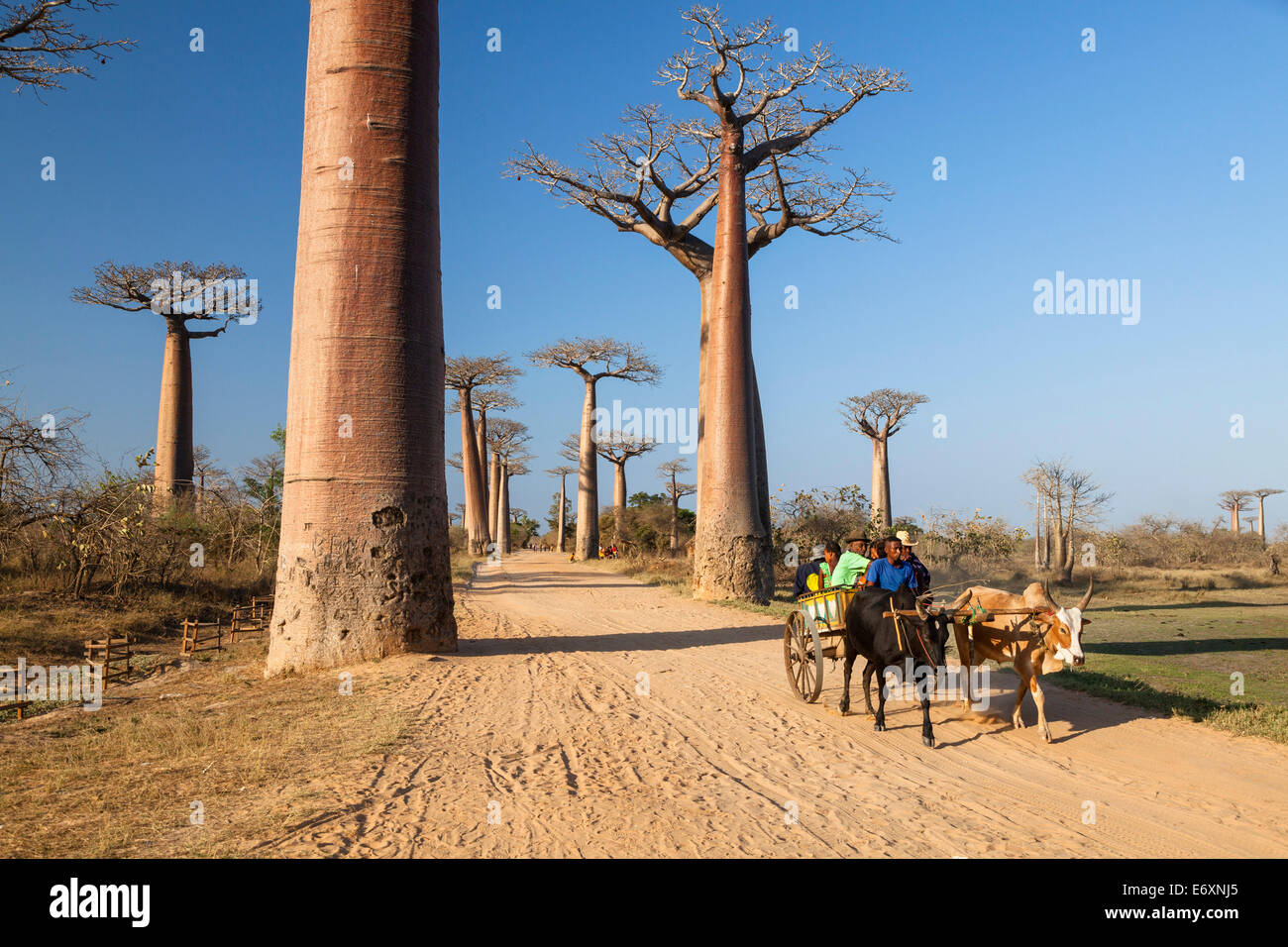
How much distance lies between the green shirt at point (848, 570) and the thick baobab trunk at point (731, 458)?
23.5 feet

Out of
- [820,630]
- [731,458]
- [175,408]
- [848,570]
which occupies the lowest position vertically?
[820,630]

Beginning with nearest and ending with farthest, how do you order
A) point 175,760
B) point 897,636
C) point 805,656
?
point 175,760
point 897,636
point 805,656

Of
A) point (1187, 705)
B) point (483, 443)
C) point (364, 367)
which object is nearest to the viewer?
point (1187, 705)

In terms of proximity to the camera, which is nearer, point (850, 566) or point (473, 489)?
point (850, 566)

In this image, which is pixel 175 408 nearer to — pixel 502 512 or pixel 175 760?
pixel 175 760

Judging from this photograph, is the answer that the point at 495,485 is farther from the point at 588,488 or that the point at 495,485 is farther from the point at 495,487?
the point at 588,488

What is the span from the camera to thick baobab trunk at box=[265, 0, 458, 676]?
767 cm

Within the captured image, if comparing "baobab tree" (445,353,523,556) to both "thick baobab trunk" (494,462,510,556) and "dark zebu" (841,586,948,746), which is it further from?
"dark zebu" (841,586,948,746)

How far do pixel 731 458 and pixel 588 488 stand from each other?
1927cm

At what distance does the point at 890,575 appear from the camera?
613 centimetres

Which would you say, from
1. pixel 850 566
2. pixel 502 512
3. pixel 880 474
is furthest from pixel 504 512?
pixel 850 566

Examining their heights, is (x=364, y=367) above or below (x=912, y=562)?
above
